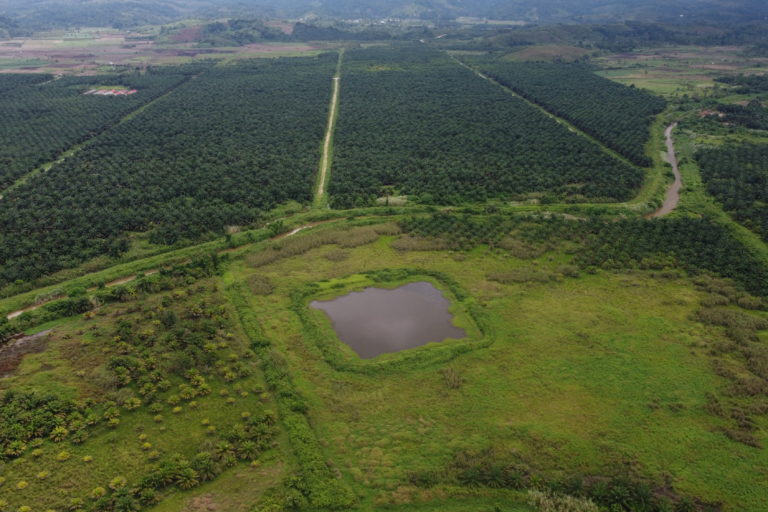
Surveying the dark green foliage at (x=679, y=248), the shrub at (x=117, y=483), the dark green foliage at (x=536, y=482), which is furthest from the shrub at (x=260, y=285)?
the dark green foliage at (x=679, y=248)

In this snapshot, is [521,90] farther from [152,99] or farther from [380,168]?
[152,99]

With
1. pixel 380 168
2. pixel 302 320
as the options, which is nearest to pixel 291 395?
pixel 302 320

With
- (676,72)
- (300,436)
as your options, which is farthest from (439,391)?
(676,72)

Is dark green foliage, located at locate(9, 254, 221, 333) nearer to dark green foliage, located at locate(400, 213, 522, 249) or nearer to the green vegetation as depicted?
the green vegetation

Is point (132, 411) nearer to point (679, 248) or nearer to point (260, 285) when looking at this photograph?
point (260, 285)

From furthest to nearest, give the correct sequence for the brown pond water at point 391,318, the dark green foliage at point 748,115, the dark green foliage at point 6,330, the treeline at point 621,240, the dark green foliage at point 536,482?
the dark green foliage at point 748,115
the treeline at point 621,240
the brown pond water at point 391,318
the dark green foliage at point 6,330
the dark green foliage at point 536,482

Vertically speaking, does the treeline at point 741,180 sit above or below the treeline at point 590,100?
below

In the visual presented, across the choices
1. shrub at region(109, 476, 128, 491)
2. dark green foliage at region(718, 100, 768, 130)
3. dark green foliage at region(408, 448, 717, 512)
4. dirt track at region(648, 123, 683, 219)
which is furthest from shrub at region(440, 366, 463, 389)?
dark green foliage at region(718, 100, 768, 130)

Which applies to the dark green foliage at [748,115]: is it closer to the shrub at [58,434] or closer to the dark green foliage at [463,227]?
the dark green foliage at [463,227]
